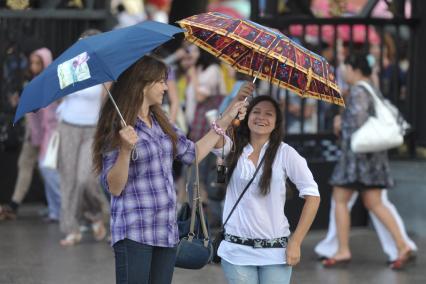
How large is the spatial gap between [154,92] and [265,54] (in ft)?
1.85

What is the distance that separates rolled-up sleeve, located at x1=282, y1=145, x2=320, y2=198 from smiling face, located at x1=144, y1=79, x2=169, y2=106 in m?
0.80

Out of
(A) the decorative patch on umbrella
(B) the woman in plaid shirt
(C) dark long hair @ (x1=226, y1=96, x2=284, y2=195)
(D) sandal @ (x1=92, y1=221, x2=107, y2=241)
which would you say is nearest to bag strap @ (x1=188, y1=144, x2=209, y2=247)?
(B) the woman in plaid shirt

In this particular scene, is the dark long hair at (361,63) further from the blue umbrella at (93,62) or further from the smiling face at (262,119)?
the blue umbrella at (93,62)

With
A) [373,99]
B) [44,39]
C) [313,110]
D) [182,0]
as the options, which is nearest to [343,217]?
[373,99]

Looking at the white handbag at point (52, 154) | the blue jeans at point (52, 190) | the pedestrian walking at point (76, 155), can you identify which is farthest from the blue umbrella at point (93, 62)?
the blue jeans at point (52, 190)

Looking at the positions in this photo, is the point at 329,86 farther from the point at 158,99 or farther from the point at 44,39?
the point at 44,39

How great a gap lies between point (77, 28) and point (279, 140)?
18.8ft

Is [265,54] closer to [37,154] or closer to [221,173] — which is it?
[221,173]

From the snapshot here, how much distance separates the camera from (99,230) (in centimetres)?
976

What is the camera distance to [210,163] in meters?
10.5

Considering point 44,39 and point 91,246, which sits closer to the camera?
point 91,246

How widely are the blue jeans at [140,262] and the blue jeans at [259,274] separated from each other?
1.53 ft

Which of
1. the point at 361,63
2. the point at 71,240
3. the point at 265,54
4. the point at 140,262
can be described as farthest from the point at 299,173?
the point at 71,240

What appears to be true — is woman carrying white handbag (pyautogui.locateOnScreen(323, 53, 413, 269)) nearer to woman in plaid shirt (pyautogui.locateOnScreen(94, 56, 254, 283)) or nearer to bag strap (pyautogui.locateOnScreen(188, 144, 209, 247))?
bag strap (pyautogui.locateOnScreen(188, 144, 209, 247))
